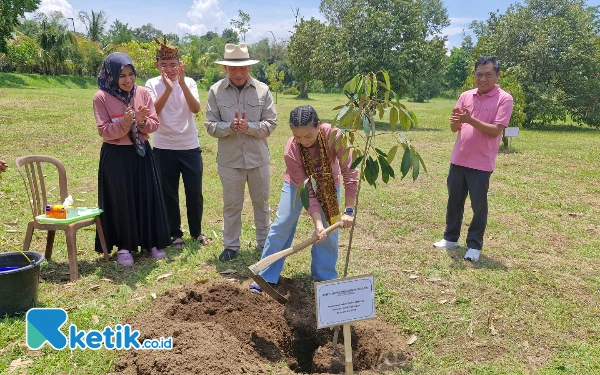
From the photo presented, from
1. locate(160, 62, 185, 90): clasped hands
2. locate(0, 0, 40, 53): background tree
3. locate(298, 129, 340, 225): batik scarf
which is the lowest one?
locate(298, 129, 340, 225): batik scarf

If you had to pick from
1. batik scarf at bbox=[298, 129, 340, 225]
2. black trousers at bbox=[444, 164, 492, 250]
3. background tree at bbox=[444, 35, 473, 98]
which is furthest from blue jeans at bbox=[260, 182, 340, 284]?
background tree at bbox=[444, 35, 473, 98]

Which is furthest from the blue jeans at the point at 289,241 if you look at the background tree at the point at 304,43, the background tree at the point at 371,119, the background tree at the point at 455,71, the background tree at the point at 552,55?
the background tree at the point at 455,71

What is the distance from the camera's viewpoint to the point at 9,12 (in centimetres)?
2723

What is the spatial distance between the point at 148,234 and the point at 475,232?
127 inches

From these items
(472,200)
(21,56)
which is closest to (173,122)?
(472,200)

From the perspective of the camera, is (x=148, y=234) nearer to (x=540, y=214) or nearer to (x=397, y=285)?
(x=397, y=285)

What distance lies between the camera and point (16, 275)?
11.0 feet

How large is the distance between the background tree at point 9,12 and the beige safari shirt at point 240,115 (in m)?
27.7

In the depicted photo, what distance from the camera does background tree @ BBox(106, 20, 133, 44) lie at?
53531mm

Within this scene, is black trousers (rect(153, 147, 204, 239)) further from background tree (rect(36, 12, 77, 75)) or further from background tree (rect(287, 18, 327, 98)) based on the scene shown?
background tree (rect(36, 12, 77, 75))

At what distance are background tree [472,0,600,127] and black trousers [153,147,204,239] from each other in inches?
585

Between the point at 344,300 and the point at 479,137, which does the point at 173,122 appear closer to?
the point at 344,300

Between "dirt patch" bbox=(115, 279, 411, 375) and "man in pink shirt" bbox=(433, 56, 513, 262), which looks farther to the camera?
"man in pink shirt" bbox=(433, 56, 513, 262)

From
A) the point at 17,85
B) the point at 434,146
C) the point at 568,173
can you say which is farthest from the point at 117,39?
the point at 568,173
